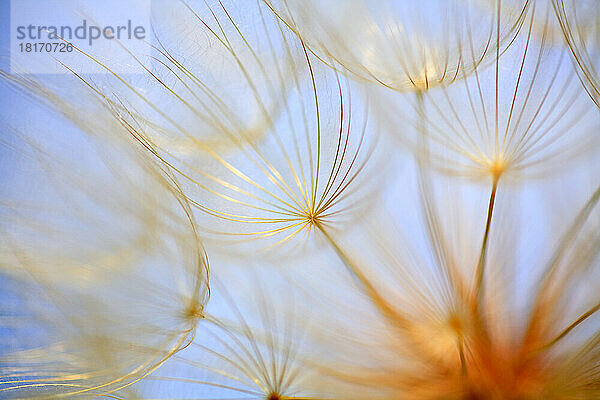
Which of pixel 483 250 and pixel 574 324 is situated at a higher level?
pixel 483 250

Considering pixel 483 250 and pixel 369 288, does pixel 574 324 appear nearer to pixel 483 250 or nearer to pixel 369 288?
pixel 483 250

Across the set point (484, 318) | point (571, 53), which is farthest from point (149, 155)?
point (571, 53)

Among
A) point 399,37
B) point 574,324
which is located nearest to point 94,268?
point 399,37

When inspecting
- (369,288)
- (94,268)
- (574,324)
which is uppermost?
(94,268)

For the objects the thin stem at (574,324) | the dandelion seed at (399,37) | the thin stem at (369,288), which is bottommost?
the thin stem at (574,324)

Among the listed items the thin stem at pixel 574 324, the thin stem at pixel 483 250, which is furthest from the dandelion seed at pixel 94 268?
the thin stem at pixel 574 324

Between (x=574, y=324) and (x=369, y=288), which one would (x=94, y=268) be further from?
(x=574, y=324)

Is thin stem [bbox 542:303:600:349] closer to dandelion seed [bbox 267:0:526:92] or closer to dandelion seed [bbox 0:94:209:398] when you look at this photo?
dandelion seed [bbox 267:0:526:92]

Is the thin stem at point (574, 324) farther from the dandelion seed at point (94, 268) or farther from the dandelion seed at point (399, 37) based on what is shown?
the dandelion seed at point (94, 268)

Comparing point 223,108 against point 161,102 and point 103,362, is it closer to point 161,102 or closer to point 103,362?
point 161,102

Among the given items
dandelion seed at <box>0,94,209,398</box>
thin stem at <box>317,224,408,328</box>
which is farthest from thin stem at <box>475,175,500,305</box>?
dandelion seed at <box>0,94,209,398</box>

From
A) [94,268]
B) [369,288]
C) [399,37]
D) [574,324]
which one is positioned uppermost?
[399,37]
